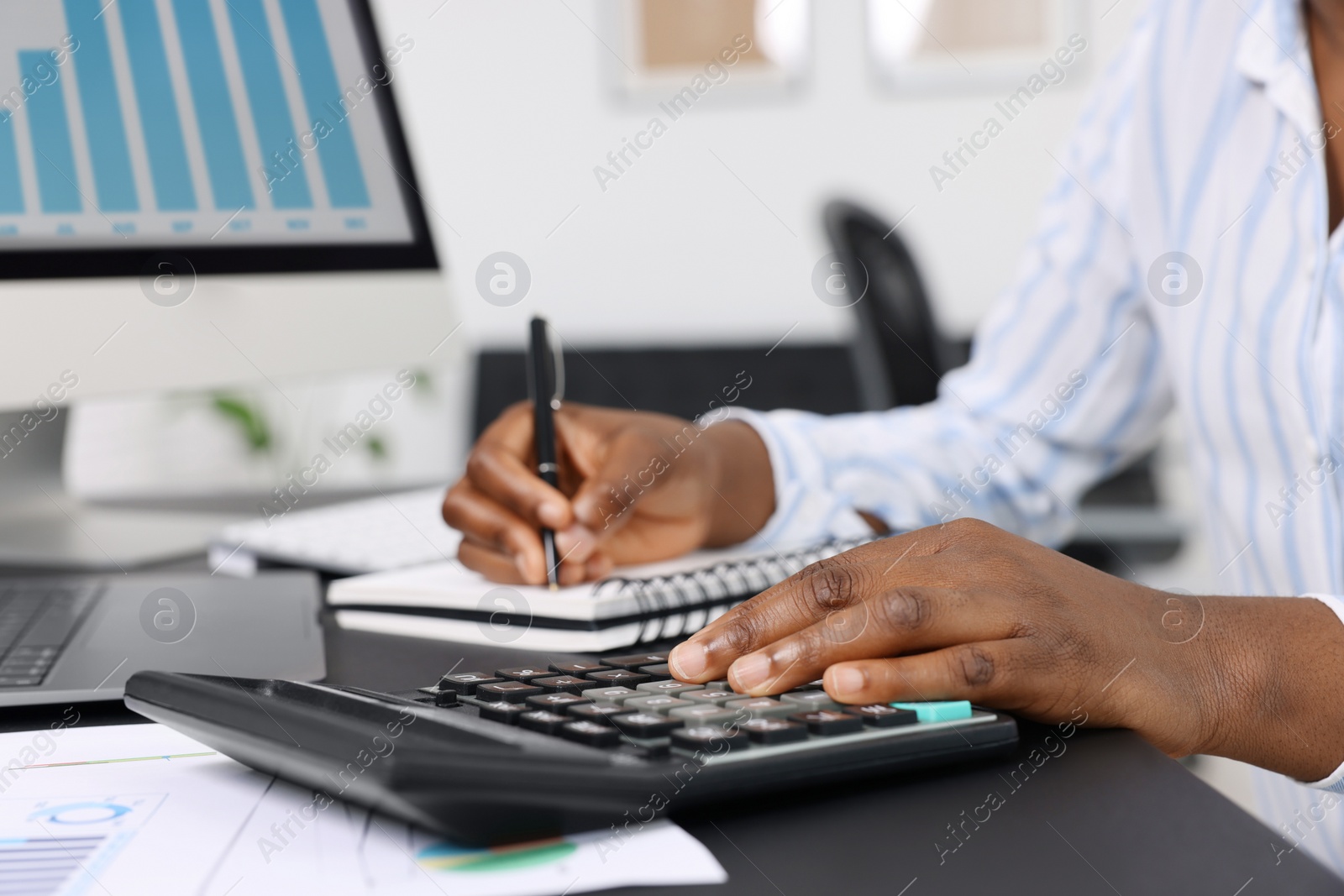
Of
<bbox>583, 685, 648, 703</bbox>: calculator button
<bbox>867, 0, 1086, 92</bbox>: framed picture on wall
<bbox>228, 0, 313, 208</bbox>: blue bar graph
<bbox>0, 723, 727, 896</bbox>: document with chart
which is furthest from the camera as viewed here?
<bbox>867, 0, 1086, 92</bbox>: framed picture on wall

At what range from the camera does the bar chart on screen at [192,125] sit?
783 millimetres

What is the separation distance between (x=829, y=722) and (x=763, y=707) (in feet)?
0.10

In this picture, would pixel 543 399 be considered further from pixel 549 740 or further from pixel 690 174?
pixel 690 174

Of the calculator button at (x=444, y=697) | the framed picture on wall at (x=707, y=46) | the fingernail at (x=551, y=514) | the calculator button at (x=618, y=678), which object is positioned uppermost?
the framed picture on wall at (x=707, y=46)

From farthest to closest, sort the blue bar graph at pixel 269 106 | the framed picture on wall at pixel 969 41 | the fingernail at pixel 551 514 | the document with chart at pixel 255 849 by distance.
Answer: the framed picture on wall at pixel 969 41 → the blue bar graph at pixel 269 106 → the fingernail at pixel 551 514 → the document with chart at pixel 255 849

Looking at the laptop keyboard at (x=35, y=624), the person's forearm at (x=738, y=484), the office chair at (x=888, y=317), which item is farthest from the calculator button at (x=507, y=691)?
the office chair at (x=888, y=317)

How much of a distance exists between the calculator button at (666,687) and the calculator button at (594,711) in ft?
0.10

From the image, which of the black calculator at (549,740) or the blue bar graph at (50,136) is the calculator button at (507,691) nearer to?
the black calculator at (549,740)

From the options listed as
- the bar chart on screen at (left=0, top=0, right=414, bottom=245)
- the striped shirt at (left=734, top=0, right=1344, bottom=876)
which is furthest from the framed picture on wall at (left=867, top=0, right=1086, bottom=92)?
the bar chart on screen at (left=0, top=0, right=414, bottom=245)

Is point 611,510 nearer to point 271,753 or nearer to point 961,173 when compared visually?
Result: point 271,753

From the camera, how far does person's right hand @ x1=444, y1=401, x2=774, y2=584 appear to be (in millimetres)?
711

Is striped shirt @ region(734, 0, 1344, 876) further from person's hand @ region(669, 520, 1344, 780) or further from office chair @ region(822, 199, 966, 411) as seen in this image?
office chair @ region(822, 199, 966, 411)

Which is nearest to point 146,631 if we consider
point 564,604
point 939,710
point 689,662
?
point 564,604

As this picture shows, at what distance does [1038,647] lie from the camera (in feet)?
1.49
